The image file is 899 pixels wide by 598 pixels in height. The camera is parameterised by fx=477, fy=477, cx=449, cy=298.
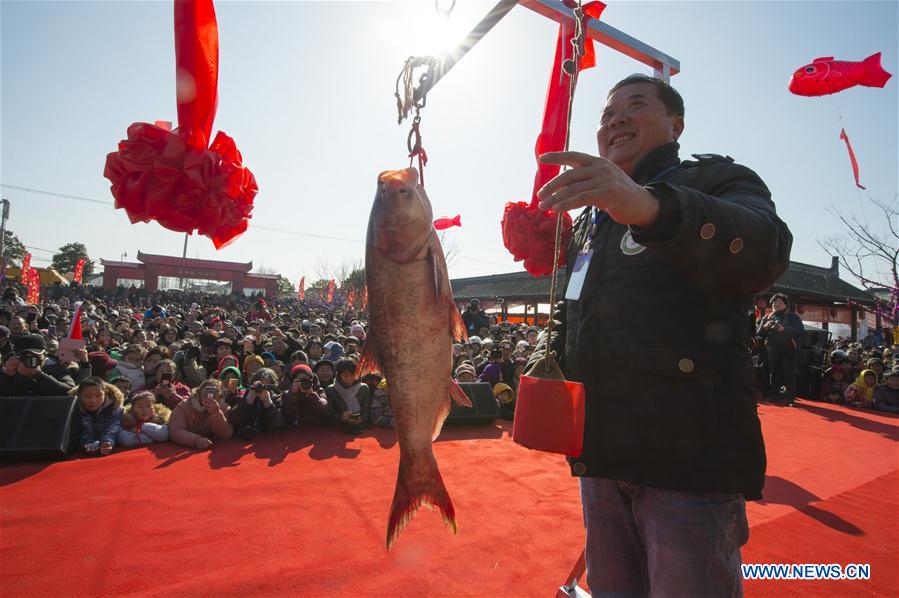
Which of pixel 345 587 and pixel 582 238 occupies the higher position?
pixel 582 238

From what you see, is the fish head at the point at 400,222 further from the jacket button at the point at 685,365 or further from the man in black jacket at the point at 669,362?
the jacket button at the point at 685,365

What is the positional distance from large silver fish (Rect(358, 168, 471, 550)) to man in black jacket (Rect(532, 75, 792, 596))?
49 centimetres

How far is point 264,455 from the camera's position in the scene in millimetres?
6285

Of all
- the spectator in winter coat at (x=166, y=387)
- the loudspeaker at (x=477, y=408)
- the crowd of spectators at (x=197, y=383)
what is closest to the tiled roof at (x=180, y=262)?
the crowd of spectators at (x=197, y=383)

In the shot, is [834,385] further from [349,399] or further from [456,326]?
[456,326]

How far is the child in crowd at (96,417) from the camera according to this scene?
6.00m

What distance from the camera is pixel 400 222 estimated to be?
5.09 feet

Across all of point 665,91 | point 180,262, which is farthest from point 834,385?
point 180,262

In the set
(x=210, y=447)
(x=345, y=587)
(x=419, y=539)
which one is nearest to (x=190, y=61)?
(x=345, y=587)

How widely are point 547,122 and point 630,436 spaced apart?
110 inches

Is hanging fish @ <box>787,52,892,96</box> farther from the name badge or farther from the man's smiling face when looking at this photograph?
the name badge

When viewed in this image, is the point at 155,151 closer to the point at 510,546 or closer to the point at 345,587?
the point at 345,587

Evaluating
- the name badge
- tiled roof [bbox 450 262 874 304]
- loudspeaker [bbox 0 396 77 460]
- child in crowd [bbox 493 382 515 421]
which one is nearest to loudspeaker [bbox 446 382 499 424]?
child in crowd [bbox 493 382 515 421]

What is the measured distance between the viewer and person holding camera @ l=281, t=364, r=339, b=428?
7.64m
